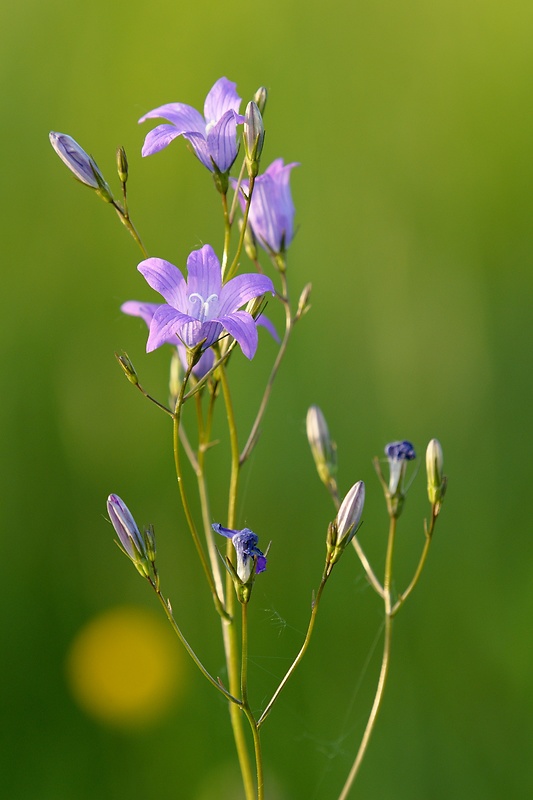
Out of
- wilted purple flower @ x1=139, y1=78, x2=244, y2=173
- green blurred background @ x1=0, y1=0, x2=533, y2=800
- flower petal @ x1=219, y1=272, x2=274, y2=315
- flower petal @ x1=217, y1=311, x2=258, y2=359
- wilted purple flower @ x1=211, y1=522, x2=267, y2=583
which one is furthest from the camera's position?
green blurred background @ x1=0, y1=0, x2=533, y2=800

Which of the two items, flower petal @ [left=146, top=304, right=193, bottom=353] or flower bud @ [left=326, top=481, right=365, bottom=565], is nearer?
flower petal @ [left=146, top=304, right=193, bottom=353]

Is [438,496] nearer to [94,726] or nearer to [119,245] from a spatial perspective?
[94,726]

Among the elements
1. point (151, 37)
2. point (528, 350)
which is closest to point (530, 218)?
point (528, 350)

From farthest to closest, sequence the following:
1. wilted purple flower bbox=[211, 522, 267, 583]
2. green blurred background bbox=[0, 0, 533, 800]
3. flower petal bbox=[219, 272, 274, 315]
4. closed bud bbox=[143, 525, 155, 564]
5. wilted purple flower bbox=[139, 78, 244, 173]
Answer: green blurred background bbox=[0, 0, 533, 800] < closed bud bbox=[143, 525, 155, 564] < wilted purple flower bbox=[139, 78, 244, 173] < wilted purple flower bbox=[211, 522, 267, 583] < flower petal bbox=[219, 272, 274, 315]

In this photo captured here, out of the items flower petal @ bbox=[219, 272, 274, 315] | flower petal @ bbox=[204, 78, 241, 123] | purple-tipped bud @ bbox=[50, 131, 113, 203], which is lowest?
flower petal @ bbox=[219, 272, 274, 315]

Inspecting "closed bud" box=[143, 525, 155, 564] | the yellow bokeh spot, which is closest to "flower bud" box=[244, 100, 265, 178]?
"closed bud" box=[143, 525, 155, 564]

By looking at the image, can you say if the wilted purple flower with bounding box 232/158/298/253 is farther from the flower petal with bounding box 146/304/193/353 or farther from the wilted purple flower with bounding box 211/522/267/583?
the wilted purple flower with bounding box 211/522/267/583
